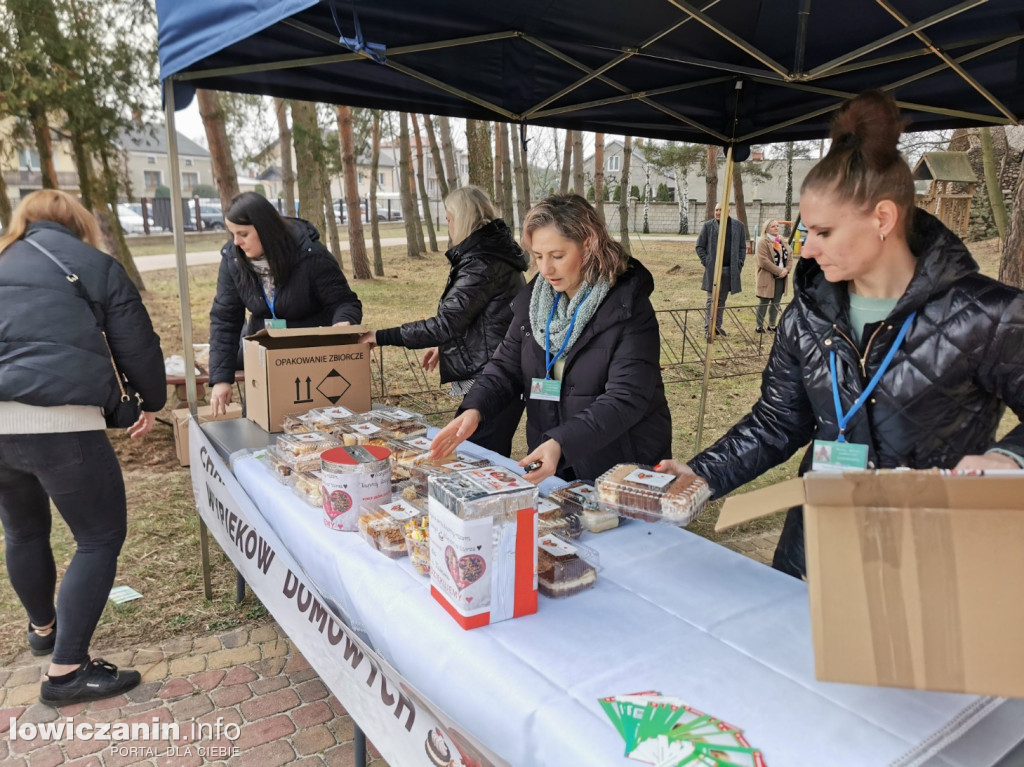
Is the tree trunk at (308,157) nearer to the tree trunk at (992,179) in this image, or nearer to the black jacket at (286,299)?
the black jacket at (286,299)

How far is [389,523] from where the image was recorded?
61.9 inches

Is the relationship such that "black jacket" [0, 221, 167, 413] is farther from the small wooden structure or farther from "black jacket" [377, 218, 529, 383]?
the small wooden structure

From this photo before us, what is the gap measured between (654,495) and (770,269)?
8.15m

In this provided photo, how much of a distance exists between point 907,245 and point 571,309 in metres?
0.92

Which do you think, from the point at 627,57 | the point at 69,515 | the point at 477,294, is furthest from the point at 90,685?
the point at 627,57

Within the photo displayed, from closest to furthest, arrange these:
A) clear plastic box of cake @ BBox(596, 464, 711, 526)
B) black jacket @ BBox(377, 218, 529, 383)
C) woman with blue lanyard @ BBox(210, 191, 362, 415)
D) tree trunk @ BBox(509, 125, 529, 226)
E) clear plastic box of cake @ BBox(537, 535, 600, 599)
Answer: clear plastic box of cake @ BBox(537, 535, 600, 599) → clear plastic box of cake @ BBox(596, 464, 711, 526) → woman with blue lanyard @ BBox(210, 191, 362, 415) → black jacket @ BBox(377, 218, 529, 383) → tree trunk @ BBox(509, 125, 529, 226)

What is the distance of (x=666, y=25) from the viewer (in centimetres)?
252

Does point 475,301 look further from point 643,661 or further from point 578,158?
point 578,158

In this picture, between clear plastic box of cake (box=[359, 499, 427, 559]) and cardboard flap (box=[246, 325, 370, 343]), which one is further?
cardboard flap (box=[246, 325, 370, 343])

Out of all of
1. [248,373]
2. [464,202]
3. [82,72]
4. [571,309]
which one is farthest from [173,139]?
[82,72]

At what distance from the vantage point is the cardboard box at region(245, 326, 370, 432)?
8.11ft

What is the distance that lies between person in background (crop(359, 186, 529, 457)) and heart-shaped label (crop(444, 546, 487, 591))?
166 cm

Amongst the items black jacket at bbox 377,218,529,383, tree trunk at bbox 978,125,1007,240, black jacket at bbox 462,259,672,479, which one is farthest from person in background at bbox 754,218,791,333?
black jacket at bbox 462,259,672,479

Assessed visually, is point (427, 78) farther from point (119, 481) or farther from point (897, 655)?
point (897, 655)
